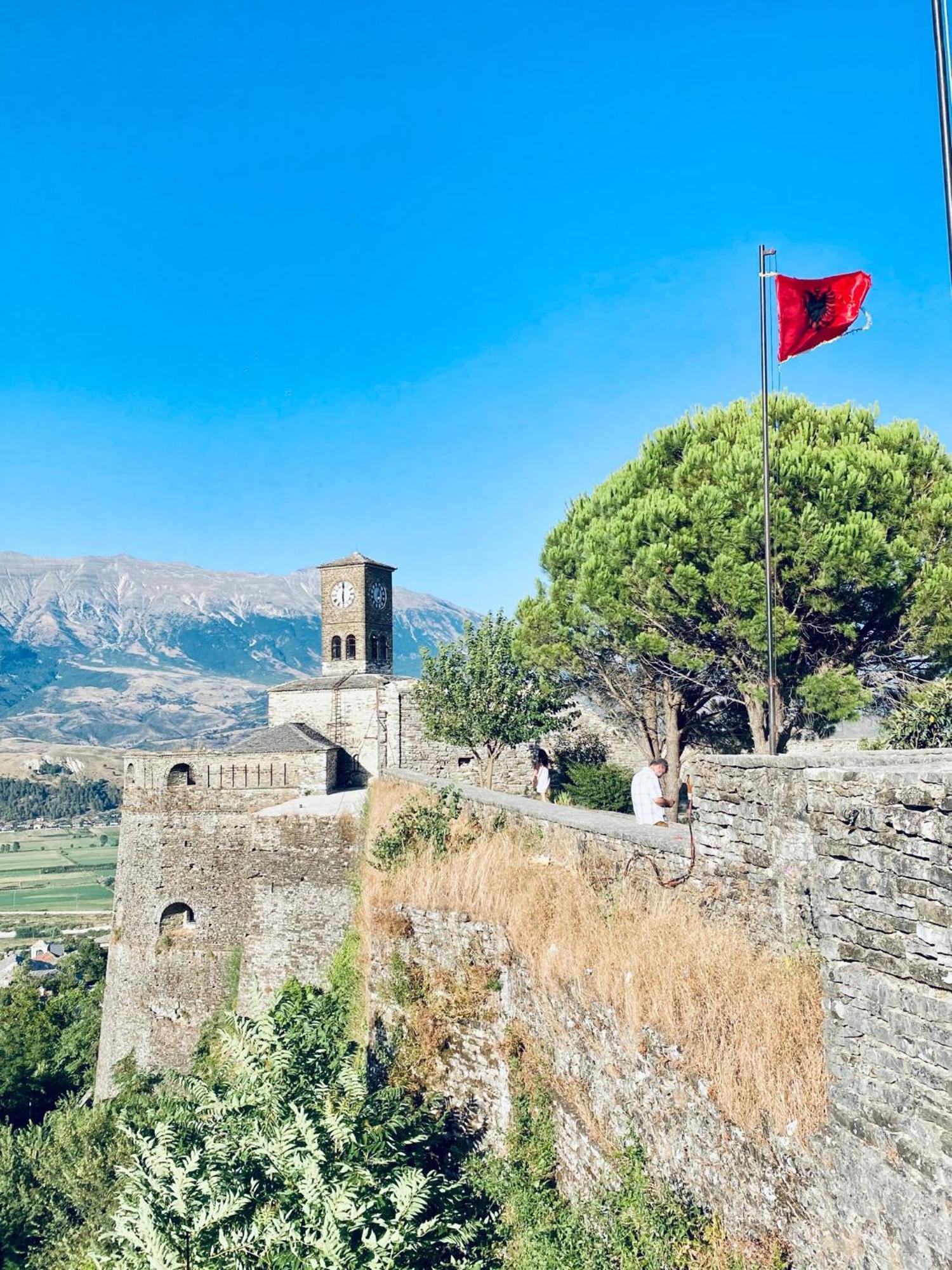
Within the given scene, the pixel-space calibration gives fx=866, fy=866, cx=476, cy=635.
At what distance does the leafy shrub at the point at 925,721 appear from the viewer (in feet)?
50.9

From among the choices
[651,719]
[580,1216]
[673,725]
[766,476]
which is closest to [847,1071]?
[580,1216]

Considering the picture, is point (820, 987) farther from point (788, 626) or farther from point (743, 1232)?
point (788, 626)

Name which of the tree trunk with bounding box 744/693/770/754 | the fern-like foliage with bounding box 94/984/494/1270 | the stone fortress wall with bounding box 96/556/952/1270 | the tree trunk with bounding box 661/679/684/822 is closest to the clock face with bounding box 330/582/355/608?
the tree trunk with bounding box 661/679/684/822

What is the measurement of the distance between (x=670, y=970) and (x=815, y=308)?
28.7 ft

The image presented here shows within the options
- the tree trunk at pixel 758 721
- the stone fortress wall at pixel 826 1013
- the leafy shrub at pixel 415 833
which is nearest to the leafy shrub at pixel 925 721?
the tree trunk at pixel 758 721

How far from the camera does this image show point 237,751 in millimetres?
25250

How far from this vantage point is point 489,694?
2452cm

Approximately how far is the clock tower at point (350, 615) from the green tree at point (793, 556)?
79.4ft

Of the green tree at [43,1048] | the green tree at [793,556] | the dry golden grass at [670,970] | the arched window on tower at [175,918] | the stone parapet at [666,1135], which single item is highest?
the green tree at [793,556]

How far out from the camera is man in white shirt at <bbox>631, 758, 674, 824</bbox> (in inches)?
399

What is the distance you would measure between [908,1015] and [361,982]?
30.4 ft

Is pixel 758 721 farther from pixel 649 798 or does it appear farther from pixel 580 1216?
pixel 580 1216

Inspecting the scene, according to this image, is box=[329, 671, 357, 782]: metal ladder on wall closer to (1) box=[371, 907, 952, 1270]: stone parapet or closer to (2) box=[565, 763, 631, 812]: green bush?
(2) box=[565, 763, 631, 812]: green bush

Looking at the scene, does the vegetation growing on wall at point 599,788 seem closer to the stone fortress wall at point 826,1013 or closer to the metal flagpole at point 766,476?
the stone fortress wall at point 826,1013
